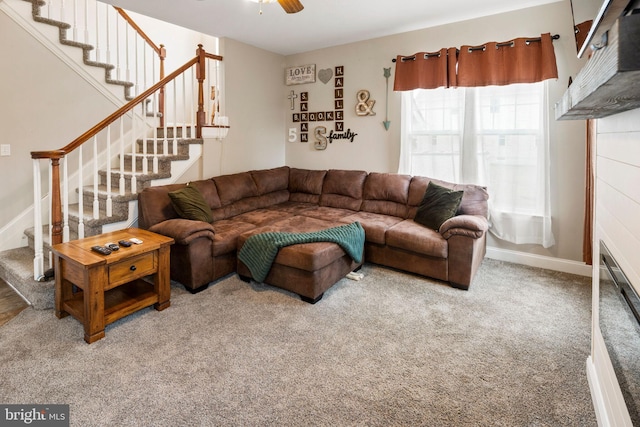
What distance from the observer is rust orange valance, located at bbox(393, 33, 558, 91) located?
3346 mm

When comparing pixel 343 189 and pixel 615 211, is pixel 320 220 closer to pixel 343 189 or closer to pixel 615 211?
pixel 343 189

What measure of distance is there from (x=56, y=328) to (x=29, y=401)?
0.77 meters

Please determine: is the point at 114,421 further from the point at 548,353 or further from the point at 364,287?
the point at 548,353

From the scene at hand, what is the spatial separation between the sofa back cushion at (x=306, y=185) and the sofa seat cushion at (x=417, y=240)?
1.46 metres

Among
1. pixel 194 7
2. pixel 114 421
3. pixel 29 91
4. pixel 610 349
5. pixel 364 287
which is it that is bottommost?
pixel 114 421

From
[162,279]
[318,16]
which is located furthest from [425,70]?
[162,279]

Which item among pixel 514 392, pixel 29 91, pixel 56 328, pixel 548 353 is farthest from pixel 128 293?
pixel 548 353

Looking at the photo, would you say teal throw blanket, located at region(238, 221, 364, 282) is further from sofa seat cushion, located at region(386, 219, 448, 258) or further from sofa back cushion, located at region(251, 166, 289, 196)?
sofa back cushion, located at region(251, 166, 289, 196)

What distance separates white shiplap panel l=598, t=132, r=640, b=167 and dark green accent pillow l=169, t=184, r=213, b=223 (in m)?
3.07

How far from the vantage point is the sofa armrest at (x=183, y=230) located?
292 cm

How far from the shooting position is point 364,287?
319cm

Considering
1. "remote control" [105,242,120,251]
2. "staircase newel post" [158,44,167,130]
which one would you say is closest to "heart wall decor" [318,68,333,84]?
"staircase newel post" [158,44,167,130]

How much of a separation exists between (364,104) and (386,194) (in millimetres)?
1257

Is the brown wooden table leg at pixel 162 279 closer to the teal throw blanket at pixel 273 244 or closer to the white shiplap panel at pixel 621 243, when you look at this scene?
the teal throw blanket at pixel 273 244
